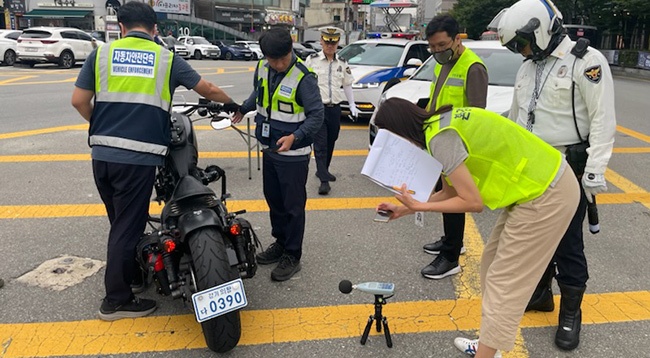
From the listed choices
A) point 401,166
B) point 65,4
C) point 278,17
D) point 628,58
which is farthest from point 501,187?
point 278,17

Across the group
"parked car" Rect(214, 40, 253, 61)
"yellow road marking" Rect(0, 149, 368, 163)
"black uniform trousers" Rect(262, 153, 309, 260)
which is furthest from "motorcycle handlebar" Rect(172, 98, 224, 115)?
"parked car" Rect(214, 40, 253, 61)

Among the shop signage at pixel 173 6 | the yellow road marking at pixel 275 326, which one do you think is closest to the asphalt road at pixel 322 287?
the yellow road marking at pixel 275 326

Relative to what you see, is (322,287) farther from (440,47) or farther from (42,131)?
(42,131)

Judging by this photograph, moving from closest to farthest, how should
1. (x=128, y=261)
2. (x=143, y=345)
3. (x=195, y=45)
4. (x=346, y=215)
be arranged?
(x=143, y=345)
(x=128, y=261)
(x=346, y=215)
(x=195, y=45)

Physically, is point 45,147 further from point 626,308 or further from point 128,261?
point 626,308

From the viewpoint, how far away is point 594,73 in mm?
2664

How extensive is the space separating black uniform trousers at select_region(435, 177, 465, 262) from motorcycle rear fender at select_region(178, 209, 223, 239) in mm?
1650

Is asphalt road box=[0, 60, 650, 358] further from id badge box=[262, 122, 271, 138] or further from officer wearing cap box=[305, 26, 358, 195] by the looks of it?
id badge box=[262, 122, 271, 138]

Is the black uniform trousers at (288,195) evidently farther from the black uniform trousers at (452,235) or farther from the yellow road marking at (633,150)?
the yellow road marking at (633,150)

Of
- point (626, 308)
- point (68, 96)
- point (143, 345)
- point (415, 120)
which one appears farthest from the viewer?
point (68, 96)

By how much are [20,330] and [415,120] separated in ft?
8.41

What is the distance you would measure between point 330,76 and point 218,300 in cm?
384

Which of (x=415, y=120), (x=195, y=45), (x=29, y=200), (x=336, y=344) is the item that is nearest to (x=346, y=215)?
(x=336, y=344)

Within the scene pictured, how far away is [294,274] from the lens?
145 inches
